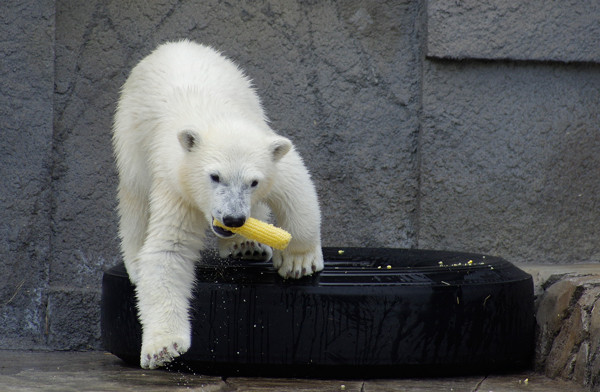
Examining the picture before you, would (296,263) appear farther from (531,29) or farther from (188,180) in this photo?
(531,29)

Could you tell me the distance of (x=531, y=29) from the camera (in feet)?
12.9

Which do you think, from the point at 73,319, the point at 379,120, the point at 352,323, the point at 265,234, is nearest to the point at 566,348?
the point at 352,323

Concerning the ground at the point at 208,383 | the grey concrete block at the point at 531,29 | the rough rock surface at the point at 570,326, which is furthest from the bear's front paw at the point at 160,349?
the grey concrete block at the point at 531,29

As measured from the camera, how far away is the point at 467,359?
279 centimetres

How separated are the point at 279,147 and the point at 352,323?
1.97 feet

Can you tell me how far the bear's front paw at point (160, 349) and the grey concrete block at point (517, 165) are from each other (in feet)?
5.82

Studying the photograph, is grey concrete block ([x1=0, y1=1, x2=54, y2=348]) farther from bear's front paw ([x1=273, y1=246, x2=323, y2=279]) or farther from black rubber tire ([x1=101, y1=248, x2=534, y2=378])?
bear's front paw ([x1=273, y1=246, x2=323, y2=279])

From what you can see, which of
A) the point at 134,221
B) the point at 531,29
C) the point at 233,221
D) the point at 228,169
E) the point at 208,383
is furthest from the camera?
the point at 531,29

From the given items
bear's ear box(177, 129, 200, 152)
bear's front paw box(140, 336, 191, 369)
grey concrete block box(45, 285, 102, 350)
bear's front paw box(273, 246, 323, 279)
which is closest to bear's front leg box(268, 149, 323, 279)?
bear's front paw box(273, 246, 323, 279)

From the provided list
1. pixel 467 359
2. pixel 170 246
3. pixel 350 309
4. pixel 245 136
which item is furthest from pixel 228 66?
pixel 467 359

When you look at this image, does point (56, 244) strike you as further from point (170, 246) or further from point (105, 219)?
point (170, 246)

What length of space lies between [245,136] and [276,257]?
0.44 meters

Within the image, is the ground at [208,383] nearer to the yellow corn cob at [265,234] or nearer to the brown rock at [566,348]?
the brown rock at [566,348]

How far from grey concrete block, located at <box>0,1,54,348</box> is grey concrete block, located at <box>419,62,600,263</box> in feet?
5.61
